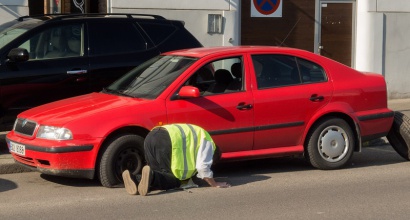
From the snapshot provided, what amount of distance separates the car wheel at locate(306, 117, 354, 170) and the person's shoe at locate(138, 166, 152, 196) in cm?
232

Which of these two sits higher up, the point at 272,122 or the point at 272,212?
the point at 272,122

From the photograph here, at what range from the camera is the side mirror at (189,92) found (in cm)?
900

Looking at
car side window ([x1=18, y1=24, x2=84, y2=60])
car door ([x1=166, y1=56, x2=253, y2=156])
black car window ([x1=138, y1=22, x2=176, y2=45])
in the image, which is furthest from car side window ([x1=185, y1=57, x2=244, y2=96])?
car side window ([x1=18, y1=24, x2=84, y2=60])

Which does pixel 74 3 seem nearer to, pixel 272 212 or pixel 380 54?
pixel 380 54

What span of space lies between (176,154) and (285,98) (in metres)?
1.69

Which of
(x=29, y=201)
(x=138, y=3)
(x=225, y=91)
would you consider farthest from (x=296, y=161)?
(x=138, y=3)

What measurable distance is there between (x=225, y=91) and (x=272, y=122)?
66cm

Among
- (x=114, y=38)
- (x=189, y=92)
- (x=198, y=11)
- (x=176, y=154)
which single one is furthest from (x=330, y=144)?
(x=198, y=11)

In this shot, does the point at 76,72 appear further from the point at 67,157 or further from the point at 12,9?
the point at 12,9

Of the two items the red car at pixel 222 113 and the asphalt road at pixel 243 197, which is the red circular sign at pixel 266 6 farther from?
the asphalt road at pixel 243 197

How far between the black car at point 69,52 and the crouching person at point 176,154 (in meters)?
2.43

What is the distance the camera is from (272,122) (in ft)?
31.5

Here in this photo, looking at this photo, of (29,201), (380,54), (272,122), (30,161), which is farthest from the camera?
(380,54)

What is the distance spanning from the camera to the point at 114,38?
1116cm
